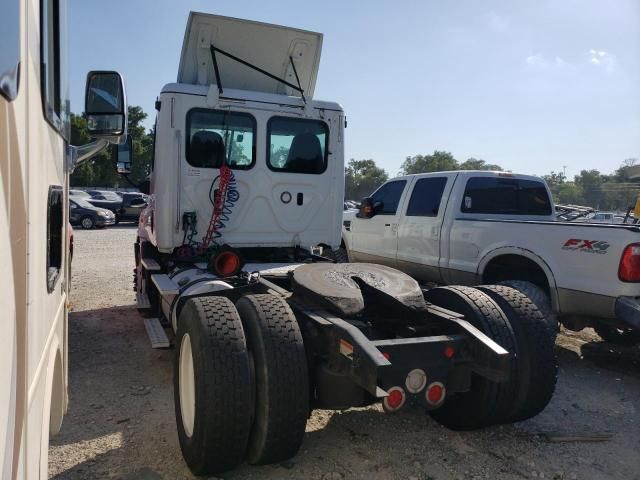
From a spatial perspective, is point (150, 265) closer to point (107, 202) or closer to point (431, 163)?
point (107, 202)

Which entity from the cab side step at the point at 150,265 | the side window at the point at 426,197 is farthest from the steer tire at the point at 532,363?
the cab side step at the point at 150,265

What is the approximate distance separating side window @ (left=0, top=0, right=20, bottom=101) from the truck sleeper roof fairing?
440 centimetres

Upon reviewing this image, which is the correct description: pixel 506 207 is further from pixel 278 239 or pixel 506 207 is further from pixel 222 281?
pixel 222 281

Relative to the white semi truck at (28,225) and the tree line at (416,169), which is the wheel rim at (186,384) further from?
the tree line at (416,169)

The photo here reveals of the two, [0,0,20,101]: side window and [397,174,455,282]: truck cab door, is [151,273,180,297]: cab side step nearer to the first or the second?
[397,174,455,282]: truck cab door

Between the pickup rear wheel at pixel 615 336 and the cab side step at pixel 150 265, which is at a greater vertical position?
the cab side step at pixel 150 265

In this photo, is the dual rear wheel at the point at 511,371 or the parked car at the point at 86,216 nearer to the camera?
the dual rear wheel at the point at 511,371

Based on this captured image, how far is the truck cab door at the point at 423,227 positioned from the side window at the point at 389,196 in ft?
0.90

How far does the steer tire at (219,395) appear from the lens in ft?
9.48

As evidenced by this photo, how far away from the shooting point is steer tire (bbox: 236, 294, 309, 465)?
2.92 metres

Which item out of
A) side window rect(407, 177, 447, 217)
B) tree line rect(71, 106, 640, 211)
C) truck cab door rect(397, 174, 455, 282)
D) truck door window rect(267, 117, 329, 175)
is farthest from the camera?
tree line rect(71, 106, 640, 211)

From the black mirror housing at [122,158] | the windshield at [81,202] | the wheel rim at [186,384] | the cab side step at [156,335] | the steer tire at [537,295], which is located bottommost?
the windshield at [81,202]

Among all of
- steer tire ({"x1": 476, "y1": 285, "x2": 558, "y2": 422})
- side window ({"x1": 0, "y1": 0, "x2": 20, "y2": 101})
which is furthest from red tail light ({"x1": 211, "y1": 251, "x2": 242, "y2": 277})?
side window ({"x1": 0, "y1": 0, "x2": 20, "y2": 101})

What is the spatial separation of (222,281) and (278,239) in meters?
1.52
